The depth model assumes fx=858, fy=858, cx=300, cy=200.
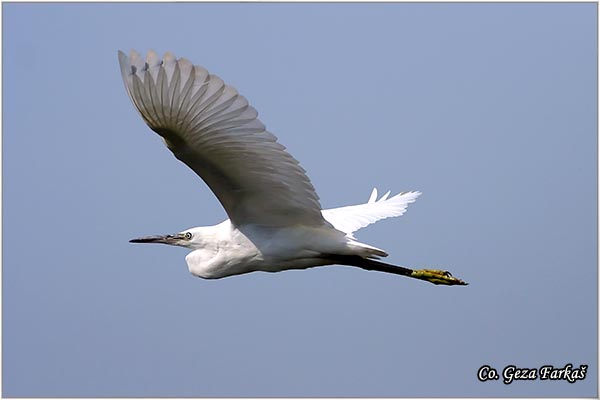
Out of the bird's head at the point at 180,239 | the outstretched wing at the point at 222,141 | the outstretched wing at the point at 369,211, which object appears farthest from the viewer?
Result: the outstretched wing at the point at 369,211

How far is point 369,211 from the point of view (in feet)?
26.3

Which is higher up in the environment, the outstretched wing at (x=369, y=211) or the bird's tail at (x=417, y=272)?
the outstretched wing at (x=369, y=211)

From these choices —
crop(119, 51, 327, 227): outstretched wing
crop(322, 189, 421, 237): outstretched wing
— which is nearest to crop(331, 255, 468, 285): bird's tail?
crop(322, 189, 421, 237): outstretched wing

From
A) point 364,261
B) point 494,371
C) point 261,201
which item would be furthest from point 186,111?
point 494,371

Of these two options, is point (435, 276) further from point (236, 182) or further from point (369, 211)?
point (236, 182)

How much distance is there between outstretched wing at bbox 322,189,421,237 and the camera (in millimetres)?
7523

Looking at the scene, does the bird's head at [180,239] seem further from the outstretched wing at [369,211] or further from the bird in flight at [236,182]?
the outstretched wing at [369,211]

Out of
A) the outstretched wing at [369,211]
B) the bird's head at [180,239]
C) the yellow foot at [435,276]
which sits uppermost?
the outstretched wing at [369,211]

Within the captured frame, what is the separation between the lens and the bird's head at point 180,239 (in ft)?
22.4

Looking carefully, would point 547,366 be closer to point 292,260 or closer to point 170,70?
point 292,260

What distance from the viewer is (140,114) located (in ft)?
17.6

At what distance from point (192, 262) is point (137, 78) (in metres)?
2.12

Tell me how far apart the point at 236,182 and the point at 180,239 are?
3.92 ft

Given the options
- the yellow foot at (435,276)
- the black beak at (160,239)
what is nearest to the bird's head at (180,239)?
the black beak at (160,239)
